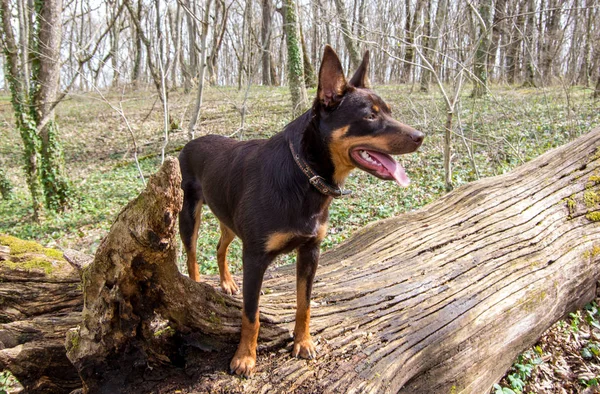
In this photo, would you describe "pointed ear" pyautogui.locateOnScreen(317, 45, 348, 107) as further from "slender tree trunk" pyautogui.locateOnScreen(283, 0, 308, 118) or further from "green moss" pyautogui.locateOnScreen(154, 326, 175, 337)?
"slender tree trunk" pyautogui.locateOnScreen(283, 0, 308, 118)

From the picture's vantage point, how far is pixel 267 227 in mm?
2627

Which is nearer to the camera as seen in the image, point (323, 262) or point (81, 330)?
point (81, 330)

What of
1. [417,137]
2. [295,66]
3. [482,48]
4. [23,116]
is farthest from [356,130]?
[295,66]

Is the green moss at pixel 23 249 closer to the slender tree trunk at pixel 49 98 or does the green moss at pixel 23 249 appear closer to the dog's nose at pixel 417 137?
the dog's nose at pixel 417 137

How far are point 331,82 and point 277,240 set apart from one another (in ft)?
3.63

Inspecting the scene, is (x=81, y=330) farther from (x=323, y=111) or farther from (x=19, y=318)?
(x=323, y=111)

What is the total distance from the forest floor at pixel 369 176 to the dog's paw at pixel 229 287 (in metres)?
2.14

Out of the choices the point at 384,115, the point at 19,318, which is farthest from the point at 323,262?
the point at 19,318

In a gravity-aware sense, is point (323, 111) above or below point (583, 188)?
above

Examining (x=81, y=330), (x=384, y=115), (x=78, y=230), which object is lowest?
(x=78, y=230)

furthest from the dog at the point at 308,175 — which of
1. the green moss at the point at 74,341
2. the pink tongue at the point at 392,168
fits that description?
the green moss at the point at 74,341

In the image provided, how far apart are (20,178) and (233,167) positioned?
14239mm

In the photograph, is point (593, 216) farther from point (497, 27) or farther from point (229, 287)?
point (497, 27)

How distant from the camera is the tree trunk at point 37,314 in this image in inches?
105
